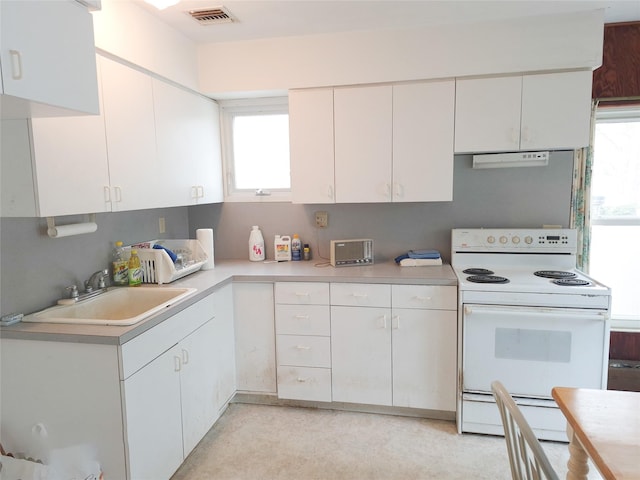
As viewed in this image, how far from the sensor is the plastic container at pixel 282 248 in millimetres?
3029

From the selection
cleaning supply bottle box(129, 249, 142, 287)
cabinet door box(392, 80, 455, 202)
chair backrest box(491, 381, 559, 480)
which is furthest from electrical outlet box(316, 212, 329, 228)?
chair backrest box(491, 381, 559, 480)

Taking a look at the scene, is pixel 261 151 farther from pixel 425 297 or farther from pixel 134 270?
pixel 425 297

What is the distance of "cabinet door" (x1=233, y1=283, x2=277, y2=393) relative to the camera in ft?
8.70

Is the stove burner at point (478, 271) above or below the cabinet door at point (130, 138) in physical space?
below

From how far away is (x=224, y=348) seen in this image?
2.56 m

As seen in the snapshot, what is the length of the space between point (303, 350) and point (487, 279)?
3.96 feet

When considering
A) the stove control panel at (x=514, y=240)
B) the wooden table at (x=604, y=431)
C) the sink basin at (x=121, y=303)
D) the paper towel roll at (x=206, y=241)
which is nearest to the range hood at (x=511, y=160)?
the stove control panel at (x=514, y=240)

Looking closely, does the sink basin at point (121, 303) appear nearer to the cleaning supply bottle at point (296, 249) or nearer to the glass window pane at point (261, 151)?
the cleaning supply bottle at point (296, 249)

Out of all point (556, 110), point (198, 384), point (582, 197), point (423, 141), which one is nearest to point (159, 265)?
point (198, 384)

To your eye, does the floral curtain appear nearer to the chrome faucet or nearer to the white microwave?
the white microwave

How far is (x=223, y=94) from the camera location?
2.82 meters

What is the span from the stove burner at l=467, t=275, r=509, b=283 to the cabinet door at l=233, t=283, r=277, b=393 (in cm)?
124

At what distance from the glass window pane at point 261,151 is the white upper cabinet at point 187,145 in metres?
0.17

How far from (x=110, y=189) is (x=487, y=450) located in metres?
2.40
